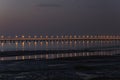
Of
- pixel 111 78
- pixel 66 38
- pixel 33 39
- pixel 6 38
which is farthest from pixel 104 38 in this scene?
pixel 111 78

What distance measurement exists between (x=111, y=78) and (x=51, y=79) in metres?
3.88

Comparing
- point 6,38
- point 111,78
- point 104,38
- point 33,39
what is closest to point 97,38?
point 104,38

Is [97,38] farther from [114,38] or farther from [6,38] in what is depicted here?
[6,38]

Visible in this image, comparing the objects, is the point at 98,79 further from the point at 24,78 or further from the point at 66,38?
the point at 66,38

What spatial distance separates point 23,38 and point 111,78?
95600mm

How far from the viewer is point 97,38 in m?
125

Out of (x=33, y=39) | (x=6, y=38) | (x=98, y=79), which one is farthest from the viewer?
(x=33, y=39)

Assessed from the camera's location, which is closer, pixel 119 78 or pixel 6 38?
pixel 119 78

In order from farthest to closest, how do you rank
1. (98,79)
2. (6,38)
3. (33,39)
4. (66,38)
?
(66,38)
(33,39)
(6,38)
(98,79)

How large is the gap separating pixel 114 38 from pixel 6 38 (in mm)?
47592

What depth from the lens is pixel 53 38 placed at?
120m

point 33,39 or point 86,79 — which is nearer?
point 86,79

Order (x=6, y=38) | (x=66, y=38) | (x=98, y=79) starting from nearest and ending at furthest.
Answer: (x=98, y=79)
(x=6, y=38)
(x=66, y=38)

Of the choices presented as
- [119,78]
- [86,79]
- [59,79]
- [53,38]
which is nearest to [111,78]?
[119,78]
